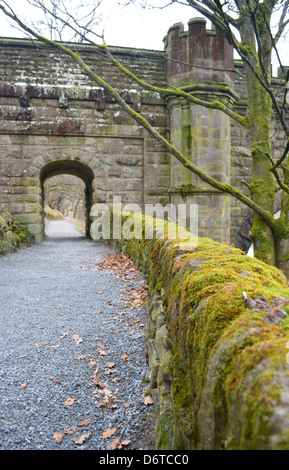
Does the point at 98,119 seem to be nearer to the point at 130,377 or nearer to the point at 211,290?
the point at 130,377

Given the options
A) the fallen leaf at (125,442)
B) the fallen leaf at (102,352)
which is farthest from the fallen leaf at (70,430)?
the fallen leaf at (102,352)

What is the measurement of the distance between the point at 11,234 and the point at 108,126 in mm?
4209

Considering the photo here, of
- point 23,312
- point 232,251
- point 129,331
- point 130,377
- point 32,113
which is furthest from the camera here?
point 32,113

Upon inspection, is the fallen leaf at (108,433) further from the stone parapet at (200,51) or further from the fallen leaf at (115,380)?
the stone parapet at (200,51)

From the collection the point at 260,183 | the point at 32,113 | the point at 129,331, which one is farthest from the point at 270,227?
the point at 32,113

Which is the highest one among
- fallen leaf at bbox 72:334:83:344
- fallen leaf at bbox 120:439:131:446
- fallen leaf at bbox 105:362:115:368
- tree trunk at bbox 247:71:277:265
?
tree trunk at bbox 247:71:277:265

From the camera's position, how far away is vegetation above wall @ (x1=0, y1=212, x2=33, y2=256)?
7.76 meters

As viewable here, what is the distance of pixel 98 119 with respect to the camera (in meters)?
9.79

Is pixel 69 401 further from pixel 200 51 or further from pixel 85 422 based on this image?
pixel 200 51

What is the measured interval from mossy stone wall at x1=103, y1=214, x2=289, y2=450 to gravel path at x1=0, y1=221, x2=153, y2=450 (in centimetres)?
32

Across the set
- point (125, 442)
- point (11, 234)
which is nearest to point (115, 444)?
point (125, 442)

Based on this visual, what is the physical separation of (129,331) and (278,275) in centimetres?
197

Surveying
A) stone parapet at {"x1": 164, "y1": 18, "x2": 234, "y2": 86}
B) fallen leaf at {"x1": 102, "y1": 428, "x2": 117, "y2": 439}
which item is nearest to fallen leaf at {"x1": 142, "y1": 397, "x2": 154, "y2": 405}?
fallen leaf at {"x1": 102, "y1": 428, "x2": 117, "y2": 439}

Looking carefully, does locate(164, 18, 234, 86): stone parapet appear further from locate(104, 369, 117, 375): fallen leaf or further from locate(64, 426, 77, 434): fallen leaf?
locate(64, 426, 77, 434): fallen leaf
